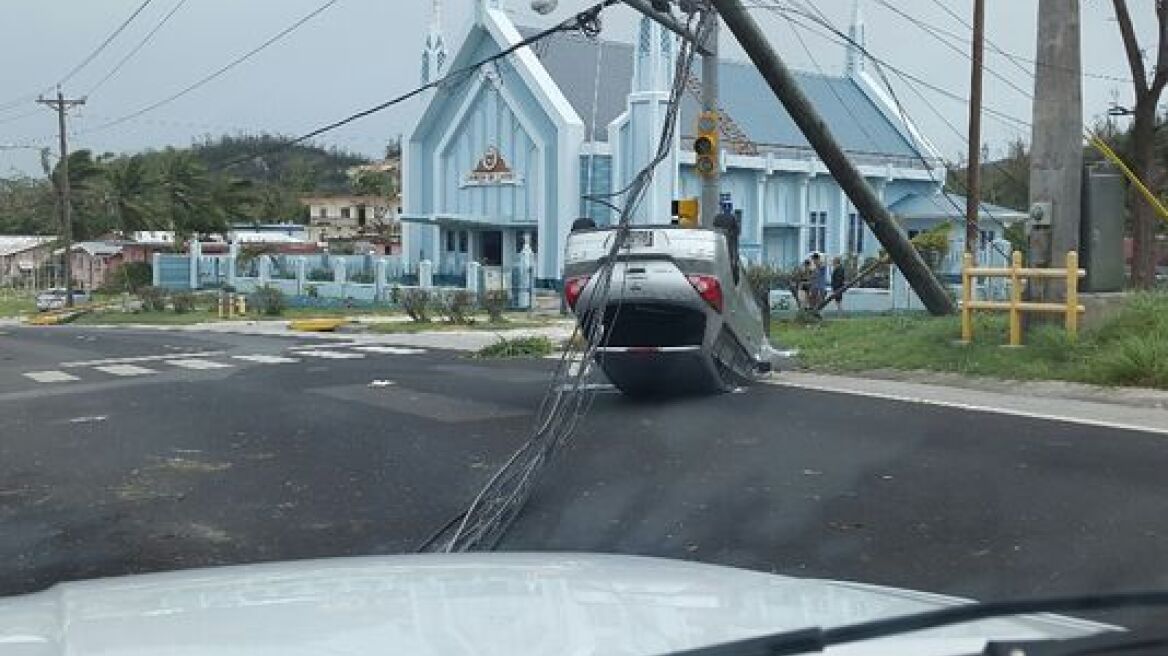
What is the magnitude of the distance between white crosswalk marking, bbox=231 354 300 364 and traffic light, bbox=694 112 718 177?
772 cm

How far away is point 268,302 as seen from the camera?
43.6m

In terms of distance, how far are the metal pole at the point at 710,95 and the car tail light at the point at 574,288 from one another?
640cm

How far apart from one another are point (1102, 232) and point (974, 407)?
5.41 meters

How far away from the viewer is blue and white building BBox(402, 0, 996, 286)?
39062mm

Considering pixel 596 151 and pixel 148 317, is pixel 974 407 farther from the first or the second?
pixel 148 317

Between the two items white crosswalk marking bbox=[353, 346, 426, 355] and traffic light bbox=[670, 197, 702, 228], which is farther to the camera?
white crosswalk marking bbox=[353, 346, 426, 355]

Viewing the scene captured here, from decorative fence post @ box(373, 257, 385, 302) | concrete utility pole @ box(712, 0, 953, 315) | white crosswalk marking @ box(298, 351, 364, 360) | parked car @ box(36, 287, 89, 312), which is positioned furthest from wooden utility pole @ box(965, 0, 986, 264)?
parked car @ box(36, 287, 89, 312)

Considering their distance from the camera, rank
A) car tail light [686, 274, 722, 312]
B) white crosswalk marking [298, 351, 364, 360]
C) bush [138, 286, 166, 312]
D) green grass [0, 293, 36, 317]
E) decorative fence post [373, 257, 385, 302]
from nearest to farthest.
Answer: car tail light [686, 274, 722, 312] < white crosswalk marking [298, 351, 364, 360] < decorative fence post [373, 257, 385, 302] < bush [138, 286, 166, 312] < green grass [0, 293, 36, 317]

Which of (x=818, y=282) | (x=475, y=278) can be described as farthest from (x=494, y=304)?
(x=818, y=282)

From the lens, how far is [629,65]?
44.6 meters

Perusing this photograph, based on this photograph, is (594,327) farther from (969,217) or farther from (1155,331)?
(969,217)

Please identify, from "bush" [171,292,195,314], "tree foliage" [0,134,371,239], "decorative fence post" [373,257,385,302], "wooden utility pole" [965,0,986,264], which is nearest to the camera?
"wooden utility pole" [965,0,986,264]

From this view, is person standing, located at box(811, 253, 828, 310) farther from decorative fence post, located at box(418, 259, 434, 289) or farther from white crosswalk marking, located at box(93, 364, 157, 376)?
decorative fence post, located at box(418, 259, 434, 289)

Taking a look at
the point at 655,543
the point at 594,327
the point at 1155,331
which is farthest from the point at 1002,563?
the point at 1155,331
